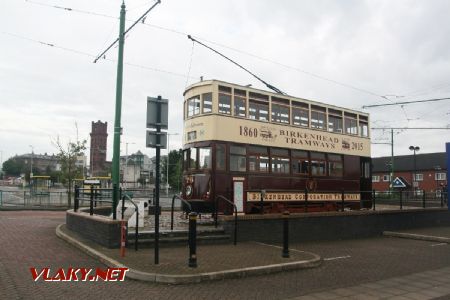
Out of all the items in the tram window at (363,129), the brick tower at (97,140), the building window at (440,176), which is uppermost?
the brick tower at (97,140)

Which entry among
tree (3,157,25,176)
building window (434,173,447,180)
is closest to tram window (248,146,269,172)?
building window (434,173,447,180)

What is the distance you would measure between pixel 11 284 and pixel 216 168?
8.20 m

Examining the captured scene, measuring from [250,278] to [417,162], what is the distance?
80.8 m

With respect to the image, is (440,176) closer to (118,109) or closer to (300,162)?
(300,162)

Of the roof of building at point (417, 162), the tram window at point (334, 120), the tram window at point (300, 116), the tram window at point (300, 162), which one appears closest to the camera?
the tram window at point (300, 162)

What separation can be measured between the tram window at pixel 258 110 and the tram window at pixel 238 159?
4.44 ft

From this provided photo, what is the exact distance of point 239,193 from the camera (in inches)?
598

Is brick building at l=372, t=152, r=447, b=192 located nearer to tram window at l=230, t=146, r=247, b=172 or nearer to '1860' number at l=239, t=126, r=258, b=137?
'1860' number at l=239, t=126, r=258, b=137

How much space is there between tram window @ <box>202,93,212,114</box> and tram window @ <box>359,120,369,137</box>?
26.6ft

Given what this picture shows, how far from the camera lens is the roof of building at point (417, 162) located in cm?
7812

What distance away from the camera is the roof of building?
7812cm

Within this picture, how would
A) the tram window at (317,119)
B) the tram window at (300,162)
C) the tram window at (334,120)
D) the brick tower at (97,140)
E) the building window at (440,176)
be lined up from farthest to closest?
the brick tower at (97,140), the building window at (440,176), the tram window at (334,120), the tram window at (317,119), the tram window at (300,162)

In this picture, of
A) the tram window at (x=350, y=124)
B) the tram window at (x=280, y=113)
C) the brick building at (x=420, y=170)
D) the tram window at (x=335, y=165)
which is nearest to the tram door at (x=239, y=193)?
the tram window at (x=280, y=113)

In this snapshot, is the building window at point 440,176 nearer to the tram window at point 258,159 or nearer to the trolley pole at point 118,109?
the tram window at point 258,159
